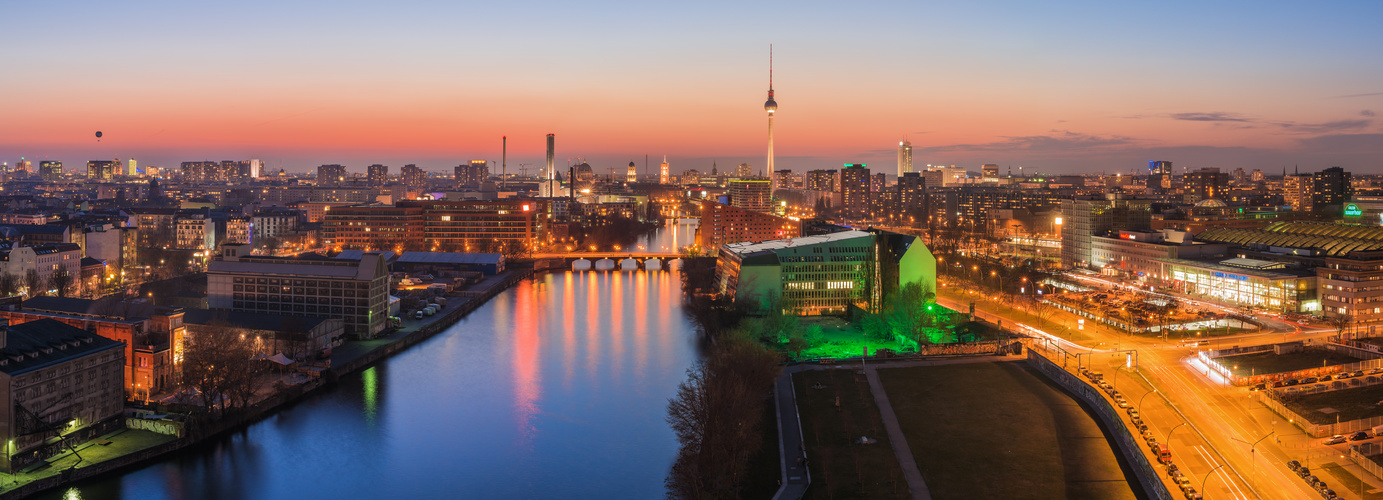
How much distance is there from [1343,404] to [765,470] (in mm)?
8444

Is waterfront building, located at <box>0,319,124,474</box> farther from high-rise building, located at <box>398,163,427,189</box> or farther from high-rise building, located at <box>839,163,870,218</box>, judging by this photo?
high-rise building, located at <box>398,163,427,189</box>

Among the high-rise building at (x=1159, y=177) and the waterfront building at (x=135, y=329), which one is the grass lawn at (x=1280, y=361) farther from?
the high-rise building at (x=1159, y=177)

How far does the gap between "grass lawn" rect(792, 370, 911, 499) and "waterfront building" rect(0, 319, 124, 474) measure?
9499mm

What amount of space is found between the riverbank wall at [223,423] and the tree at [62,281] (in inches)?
400

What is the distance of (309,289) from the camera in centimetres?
1944

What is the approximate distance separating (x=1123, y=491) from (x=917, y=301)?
32.8ft

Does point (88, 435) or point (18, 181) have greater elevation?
point (18, 181)

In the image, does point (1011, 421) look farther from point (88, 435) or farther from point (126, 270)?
point (126, 270)

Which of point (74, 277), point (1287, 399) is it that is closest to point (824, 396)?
point (1287, 399)

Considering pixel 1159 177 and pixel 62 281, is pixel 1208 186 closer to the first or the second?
pixel 1159 177

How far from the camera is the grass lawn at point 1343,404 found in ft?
38.7

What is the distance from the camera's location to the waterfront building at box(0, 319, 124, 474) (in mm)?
10766

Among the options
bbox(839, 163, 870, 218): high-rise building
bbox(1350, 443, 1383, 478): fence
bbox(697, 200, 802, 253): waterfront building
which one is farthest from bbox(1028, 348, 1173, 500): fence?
bbox(839, 163, 870, 218): high-rise building

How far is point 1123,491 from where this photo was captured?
954cm
